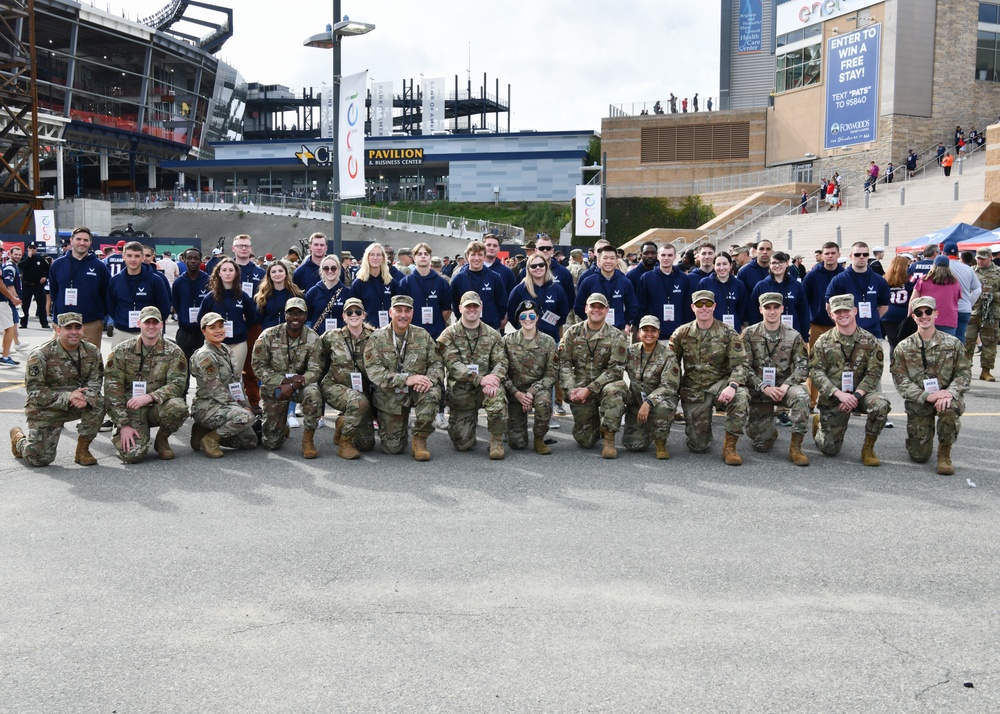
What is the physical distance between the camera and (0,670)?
4199 millimetres

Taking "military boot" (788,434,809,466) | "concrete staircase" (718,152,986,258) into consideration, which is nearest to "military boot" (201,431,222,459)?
"military boot" (788,434,809,466)

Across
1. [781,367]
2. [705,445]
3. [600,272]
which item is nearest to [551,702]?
[705,445]

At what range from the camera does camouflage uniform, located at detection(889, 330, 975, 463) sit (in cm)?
824

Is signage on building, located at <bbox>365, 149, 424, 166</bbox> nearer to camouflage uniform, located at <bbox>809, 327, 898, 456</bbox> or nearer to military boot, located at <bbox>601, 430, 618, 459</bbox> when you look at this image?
military boot, located at <bbox>601, 430, 618, 459</bbox>

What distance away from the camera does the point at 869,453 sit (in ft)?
27.6

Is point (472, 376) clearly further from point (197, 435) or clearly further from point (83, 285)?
point (83, 285)

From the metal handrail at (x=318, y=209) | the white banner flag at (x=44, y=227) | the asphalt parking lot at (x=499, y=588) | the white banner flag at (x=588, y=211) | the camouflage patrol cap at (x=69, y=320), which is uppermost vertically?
the metal handrail at (x=318, y=209)

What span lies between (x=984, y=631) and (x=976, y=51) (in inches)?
2069

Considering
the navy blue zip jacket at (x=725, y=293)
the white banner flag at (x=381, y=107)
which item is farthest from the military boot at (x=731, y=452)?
the white banner flag at (x=381, y=107)

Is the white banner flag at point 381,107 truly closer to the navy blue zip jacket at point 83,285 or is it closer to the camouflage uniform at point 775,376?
the navy blue zip jacket at point 83,285

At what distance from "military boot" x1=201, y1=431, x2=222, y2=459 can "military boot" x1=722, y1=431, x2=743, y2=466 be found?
5074 mm

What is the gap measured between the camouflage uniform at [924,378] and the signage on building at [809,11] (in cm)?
4521

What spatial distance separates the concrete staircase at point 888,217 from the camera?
33.5 meters

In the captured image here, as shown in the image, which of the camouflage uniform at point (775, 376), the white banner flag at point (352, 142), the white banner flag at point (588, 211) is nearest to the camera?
the camouflage uniform at point (775, 376)
